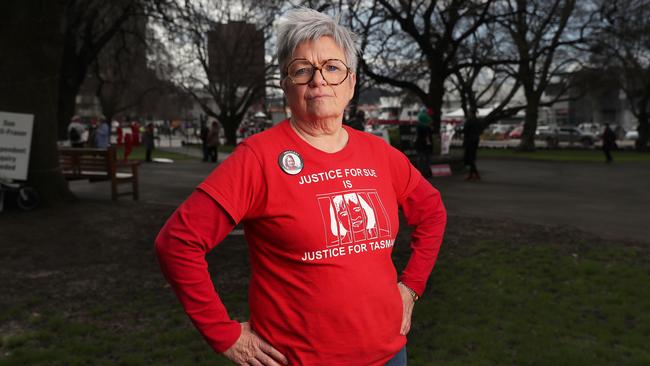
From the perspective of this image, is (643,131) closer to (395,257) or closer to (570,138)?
(570,138)

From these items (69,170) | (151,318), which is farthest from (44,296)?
(69,170)

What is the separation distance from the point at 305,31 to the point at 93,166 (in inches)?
431

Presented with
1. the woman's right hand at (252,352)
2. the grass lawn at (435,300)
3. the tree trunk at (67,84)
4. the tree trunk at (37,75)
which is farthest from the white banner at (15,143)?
the tree trunk at (67,84)

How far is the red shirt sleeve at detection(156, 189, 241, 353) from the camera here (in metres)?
1.90

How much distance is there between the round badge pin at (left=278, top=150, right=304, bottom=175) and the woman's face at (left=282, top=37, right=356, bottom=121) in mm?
160

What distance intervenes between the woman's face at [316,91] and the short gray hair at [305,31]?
2 cm

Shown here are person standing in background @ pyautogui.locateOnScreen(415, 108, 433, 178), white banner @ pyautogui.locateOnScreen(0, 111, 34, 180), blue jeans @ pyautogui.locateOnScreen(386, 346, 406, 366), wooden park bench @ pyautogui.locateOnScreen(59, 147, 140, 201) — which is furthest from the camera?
person standing in background @ pyautogui.locateOnScreen(415, 108, 433, 178)

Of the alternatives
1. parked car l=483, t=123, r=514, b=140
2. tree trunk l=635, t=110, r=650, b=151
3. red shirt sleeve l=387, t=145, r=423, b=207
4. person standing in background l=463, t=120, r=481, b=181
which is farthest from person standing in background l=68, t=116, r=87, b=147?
parked car l=483, t=123, r=514, b=140

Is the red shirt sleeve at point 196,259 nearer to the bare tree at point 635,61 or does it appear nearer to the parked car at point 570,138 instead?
the bare tree at point 635,61

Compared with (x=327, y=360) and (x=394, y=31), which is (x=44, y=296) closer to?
(x=327, y=360)

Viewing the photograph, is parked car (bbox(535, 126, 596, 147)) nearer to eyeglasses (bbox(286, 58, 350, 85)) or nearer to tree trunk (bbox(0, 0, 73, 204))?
tree trunk (bbox(0, 0, 73, 204))

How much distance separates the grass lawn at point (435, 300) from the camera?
14.8 ft

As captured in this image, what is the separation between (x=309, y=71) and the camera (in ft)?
6.89

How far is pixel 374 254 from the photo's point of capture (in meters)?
2.09
